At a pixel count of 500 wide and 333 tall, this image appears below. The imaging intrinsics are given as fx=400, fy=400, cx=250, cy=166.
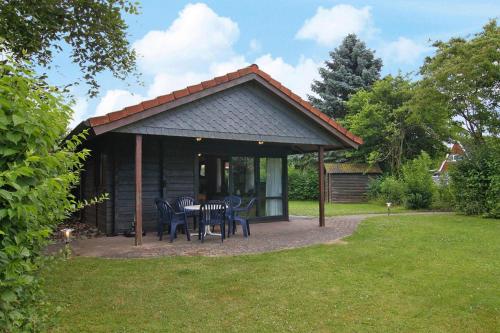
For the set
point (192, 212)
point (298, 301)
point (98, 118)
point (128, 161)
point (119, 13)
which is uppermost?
point (119, 13)

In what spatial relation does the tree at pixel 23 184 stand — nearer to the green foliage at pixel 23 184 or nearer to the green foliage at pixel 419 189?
the green foliage at pixel 23 184

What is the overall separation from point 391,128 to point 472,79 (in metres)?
6.54

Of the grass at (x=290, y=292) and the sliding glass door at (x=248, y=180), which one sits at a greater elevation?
the sliding glass door at (x=248, y=180)

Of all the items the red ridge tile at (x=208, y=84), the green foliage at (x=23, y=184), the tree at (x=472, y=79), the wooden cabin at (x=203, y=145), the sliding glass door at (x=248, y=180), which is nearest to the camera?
the green foliage at (x=23, y=184)

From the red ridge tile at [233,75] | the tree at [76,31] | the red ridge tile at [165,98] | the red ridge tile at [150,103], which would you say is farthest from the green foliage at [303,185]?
the red ridge tile at [150,103]

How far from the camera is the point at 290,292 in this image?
16.3 ft

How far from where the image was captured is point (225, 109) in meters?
8.89

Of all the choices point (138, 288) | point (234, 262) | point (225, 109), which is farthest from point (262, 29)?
point (138, 288)

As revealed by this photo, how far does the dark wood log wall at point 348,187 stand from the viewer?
2245 cm

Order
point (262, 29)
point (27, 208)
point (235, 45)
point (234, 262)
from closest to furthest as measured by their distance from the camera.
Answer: point (27, 208) → point (234, 262) → point (262, 29) → point (235, 45)

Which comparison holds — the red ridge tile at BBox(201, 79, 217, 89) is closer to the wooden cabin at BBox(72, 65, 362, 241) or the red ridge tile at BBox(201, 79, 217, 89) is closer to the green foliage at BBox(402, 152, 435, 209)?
the wooden cabin at BBox(72, 65, 362, 241)

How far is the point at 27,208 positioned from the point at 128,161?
838 centimetres

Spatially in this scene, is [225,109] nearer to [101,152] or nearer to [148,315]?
[101,152]

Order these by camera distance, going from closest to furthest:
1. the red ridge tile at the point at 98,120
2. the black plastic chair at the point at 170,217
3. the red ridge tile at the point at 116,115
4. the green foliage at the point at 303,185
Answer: the red ridge tile at the point at 98,120
the red ridge tile at the point at 116,115
the black plastic chair at the point at 170,217
the green foliage at the point at 303,185
